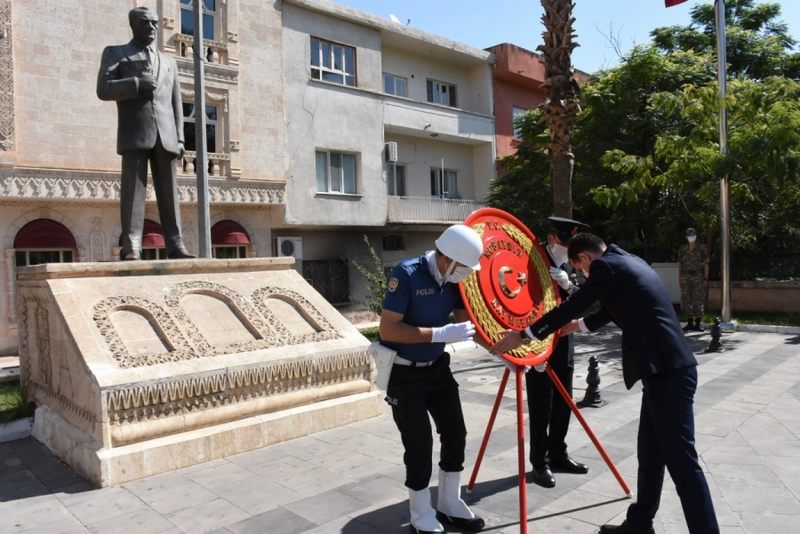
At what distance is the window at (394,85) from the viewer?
2203 cm

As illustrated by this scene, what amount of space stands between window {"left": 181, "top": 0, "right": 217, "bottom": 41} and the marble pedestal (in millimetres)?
11907

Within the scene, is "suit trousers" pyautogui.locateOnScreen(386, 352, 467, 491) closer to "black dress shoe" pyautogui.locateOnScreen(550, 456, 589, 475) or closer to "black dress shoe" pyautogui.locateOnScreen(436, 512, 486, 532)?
"black dress shoe" pyautogui.locateOnScreen(436, 512, 486, 532)

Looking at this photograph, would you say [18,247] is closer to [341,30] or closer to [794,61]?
[341,30]

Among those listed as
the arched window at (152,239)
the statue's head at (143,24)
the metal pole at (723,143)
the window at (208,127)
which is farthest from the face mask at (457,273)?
the window at (208,127)

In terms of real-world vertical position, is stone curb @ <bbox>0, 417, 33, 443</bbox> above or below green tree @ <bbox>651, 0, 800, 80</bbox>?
below

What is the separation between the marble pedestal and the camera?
4.98m

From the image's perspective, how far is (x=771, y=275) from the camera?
663 inches

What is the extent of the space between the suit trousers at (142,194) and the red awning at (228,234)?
9.57m

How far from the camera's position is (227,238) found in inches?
661

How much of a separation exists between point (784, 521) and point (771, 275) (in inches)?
604

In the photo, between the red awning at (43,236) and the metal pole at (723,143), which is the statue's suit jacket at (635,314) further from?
the red awning at (43,236)

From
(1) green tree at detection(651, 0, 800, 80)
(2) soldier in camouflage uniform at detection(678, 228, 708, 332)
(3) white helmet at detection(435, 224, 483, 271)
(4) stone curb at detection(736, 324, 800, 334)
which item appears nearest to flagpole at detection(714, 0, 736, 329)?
(4) stone curb at detection(736, 324, 800, 334)

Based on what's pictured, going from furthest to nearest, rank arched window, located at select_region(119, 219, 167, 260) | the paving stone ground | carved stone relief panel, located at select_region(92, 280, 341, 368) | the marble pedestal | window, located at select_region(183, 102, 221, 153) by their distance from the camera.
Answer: window, located at select_region(183, 102, 221, 153), arched window, located at select_region(119, 219, 167, 260), carved stone relief panel, located at select_region(92, 280, 341, 368), the marble pedestal, the paving stone ground

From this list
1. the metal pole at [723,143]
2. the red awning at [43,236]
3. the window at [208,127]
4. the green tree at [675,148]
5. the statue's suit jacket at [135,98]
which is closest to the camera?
the statue's suit jacket at [135,98]
